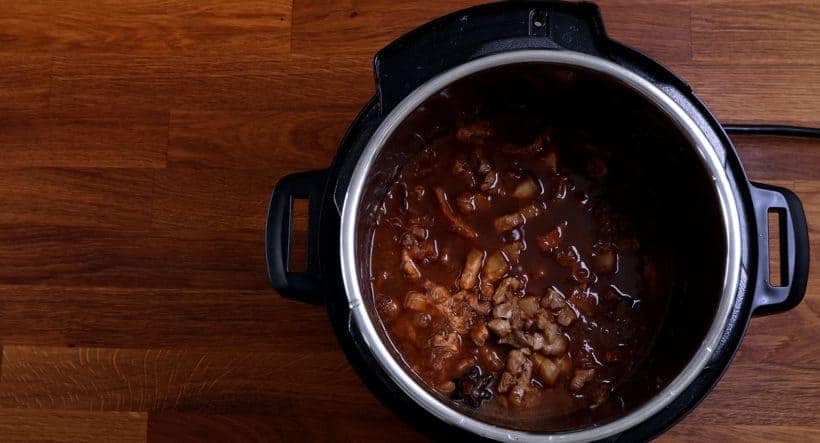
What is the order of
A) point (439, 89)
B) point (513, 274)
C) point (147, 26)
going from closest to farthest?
point (439, 89) → point (513, 274) → point (147, 26)

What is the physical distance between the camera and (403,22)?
1.12 m

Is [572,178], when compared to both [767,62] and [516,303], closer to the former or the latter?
[516,303]

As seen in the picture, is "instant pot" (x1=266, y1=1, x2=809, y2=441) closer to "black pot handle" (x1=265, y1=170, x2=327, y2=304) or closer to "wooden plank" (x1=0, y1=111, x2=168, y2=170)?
"black pot handle" (x1=265, y1=170, x2=327, y2=304)

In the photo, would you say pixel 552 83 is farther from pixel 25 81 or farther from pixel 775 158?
pixel 25 81

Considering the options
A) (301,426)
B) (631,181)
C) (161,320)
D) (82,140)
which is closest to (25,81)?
(82,140)

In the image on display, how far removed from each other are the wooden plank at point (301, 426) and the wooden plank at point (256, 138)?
0.38m

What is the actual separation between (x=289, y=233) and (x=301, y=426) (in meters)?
0.35

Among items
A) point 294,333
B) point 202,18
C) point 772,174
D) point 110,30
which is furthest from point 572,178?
point 110,30

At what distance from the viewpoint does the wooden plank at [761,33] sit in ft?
3.60

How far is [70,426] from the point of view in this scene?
1125mm

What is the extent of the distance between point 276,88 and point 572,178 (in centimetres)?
48

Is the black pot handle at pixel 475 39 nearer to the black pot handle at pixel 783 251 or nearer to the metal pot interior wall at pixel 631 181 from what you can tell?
the metal pot interior wall at pixel 631 181

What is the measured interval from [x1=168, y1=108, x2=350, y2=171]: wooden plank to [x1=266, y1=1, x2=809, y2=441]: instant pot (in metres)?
0.23

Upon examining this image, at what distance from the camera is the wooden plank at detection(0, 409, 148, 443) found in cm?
112
